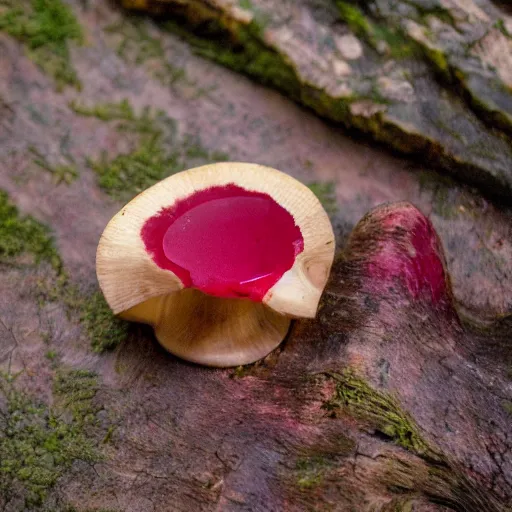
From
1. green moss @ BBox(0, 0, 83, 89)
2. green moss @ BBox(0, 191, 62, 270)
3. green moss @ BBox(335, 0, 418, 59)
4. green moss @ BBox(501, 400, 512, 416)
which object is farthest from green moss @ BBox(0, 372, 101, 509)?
green moss @ BBox(335, 0, 418, 59)

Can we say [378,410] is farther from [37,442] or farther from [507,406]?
[37,442]

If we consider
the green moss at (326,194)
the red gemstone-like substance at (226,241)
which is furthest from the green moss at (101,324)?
the green moss at (326,194)

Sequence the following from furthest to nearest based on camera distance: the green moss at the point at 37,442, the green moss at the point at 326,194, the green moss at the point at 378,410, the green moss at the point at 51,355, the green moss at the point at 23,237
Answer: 1. the green moss at the point at 326,194
2. the green moss at the point at 23,237
3. the green moss at the point at 51,355
4. the green moss at the point at 37,442
5. the green moss at the point at 378,410

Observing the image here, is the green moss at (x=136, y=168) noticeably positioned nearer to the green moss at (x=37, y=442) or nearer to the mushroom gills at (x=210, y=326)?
the mushroom gills at (x=210, y=326)

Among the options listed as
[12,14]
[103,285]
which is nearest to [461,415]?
[103,285]

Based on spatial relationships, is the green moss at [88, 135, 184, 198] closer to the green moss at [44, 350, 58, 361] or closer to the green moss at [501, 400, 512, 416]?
the green moss at [44, 350, 58, 361]

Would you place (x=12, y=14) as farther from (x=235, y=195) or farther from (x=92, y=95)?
(x=235, y=195)

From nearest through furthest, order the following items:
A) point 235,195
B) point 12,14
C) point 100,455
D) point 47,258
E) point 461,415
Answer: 1. point 461,415
2. point 100,455
3. point 235,195
4. point 47,258
5. point 12,14

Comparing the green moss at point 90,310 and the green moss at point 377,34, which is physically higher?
the green moss at point 377,34
